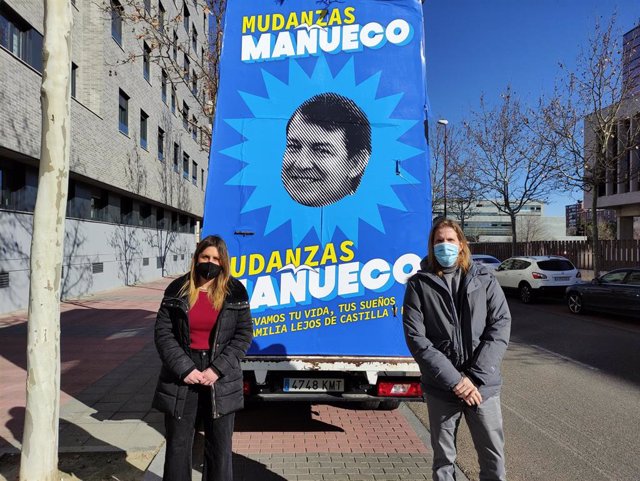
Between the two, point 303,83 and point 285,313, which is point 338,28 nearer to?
point 303,83

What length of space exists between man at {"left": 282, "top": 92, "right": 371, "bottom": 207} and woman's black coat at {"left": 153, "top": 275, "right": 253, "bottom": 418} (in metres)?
1.23

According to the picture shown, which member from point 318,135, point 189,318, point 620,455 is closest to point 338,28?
point 318,135

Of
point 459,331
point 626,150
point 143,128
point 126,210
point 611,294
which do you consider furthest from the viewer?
point 143,128

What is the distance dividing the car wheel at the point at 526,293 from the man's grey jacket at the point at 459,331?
13804mm

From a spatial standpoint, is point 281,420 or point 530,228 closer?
point 281,420

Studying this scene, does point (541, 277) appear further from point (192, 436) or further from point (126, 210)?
point (126, 210)

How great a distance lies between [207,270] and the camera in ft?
9.41

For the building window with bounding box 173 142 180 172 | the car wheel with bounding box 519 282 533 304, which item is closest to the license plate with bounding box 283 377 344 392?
the car wheel with bounding box 519 282 533 304

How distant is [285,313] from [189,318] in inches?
39.4

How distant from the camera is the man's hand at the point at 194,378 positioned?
276 cm

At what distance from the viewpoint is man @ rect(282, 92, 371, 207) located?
381cm

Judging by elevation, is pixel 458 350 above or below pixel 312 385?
above

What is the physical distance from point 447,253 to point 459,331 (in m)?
Result: 0.44

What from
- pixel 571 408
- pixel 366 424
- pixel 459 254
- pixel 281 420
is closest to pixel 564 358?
pixel 571 408
